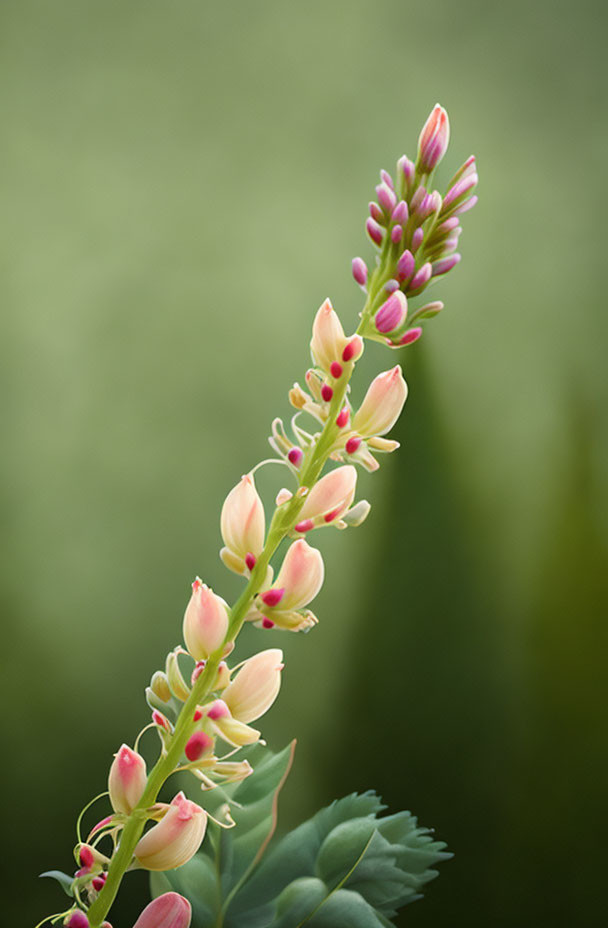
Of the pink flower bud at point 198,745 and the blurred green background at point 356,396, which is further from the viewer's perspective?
the blurred green background at point 356,396

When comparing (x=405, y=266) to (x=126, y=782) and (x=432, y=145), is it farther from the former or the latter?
(x=126, y=782)

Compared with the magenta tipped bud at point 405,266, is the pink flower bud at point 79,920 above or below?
below

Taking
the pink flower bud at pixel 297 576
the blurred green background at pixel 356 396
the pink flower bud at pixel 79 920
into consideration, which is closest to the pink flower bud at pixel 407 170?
the pink flower bud at pixel 297 576

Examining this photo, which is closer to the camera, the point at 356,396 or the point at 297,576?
the point at 297,576

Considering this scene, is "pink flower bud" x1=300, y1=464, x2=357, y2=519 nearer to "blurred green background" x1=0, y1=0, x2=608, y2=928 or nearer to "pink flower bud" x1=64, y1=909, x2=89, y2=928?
"pink flower bud" x1=64, y1=909, x2=89, y2=928

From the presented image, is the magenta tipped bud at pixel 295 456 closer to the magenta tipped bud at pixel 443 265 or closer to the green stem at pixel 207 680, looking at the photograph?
the green stem at pixel 207 680

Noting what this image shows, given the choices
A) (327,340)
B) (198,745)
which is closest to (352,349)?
(327,340)

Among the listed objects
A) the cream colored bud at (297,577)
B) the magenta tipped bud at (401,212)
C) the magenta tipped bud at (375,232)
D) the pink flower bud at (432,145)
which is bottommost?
the cream colored bud at (297,577)
